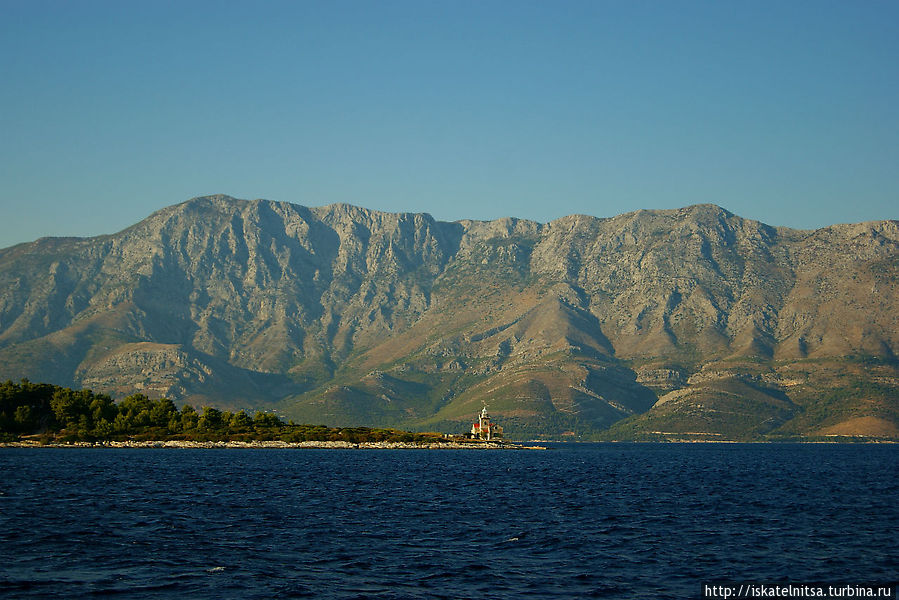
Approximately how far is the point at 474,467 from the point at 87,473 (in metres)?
70.5

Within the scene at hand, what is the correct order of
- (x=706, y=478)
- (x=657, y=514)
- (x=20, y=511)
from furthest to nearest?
(x=706, y=478) → (x=657, y=514) → (x=20, y=511)

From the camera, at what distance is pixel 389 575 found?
176 feet

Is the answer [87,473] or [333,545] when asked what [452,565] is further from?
[87,473]

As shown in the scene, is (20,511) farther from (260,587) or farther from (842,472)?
(842,472)

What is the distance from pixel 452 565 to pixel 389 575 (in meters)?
5.16

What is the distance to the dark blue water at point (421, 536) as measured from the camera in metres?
51.5

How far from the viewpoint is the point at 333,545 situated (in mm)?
64812

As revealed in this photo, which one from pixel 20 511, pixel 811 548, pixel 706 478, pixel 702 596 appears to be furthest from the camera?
pixel 706 478

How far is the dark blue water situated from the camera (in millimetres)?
51469

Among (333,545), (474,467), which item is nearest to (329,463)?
(474,467)

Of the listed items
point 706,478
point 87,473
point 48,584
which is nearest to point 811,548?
point 48,584

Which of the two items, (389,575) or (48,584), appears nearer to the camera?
(48,584)

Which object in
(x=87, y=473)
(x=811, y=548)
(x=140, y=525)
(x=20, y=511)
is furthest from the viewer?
(x=87, y=473)

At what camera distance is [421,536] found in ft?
230
